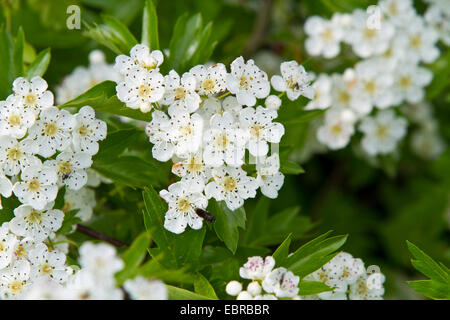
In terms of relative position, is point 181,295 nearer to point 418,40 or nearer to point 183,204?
point 183,204

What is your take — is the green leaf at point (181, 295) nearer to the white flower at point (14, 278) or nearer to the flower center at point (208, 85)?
the white flower at point (14, 278)

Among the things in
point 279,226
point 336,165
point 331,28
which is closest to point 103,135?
point 279,226

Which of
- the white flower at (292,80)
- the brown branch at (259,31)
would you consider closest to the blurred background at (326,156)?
the brown branch at (259,31)

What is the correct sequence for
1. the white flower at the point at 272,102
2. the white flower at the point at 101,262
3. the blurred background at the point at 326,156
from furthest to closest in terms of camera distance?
the blurred background at the point at 326,156, the white flower at the point at 272,102, the white flower at the point at 101,262
